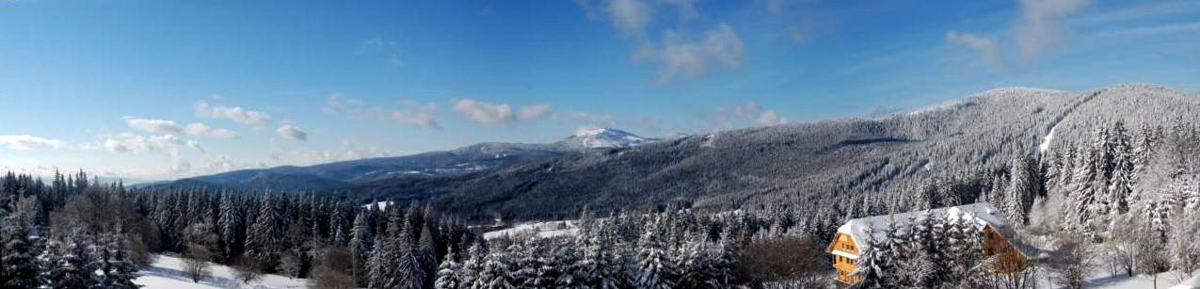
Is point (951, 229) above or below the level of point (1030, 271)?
above

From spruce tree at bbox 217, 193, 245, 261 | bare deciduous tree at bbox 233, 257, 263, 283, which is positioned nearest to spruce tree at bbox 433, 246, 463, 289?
bare deciduous tree at bbox 233, 257, 263, 283

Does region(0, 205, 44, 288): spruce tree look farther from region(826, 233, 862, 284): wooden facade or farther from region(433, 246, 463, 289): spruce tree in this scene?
region(826, 233, 862, 284): wooden facade

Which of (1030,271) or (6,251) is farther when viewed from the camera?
(1030,271)

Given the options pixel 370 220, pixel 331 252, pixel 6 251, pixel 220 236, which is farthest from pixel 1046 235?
pixel 220 236

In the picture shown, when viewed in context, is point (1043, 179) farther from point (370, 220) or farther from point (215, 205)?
point (215, 205)

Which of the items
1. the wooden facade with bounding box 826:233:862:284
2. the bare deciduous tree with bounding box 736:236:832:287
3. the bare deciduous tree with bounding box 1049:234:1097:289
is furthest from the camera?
the wooden facade with bounding box 826:233:862:284

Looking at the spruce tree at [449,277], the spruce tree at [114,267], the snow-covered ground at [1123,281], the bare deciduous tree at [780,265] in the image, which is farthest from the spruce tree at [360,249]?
the snow-covered ground at [1123,281]

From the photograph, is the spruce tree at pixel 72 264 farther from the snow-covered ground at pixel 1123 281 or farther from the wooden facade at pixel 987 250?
the snow-covered ground at pixel 1123 281

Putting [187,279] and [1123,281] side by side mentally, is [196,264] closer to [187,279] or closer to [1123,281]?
[187,279]

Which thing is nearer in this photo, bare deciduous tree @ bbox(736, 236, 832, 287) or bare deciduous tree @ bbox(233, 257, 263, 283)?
bare deciduous tree @ bbox(736, 236, 832, 287)

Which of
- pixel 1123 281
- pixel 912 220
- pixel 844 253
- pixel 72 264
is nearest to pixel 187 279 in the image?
pixel 72 264
